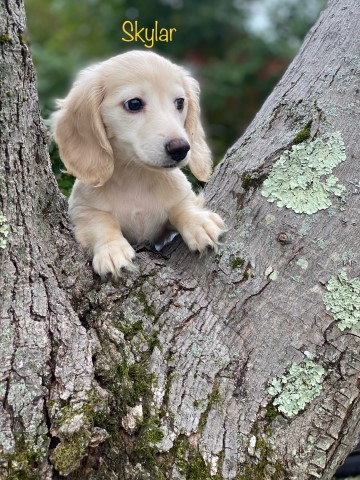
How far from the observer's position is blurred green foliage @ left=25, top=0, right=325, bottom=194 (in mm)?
16578

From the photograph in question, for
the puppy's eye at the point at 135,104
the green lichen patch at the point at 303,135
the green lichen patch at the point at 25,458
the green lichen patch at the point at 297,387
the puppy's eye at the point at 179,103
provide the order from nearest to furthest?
1. the green lichen patch at the point at 25,458
2. the green lichen patch at the point at 297,387
3. the green lichen patch at the point at 303,135
4. the puppy's eye at the point at 135,104
5. the puppy's eye at the point at 179,103

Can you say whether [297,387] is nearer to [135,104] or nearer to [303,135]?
[303,135]

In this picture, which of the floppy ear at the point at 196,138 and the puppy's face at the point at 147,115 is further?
the floppy ear at the point at 196,138

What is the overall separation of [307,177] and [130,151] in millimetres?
857

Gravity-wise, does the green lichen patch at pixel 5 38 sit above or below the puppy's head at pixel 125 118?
above

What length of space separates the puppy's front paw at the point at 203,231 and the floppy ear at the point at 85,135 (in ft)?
1.68

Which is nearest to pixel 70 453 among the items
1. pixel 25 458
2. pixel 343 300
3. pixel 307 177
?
pixel 25 458

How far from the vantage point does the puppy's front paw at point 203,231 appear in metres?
2.82

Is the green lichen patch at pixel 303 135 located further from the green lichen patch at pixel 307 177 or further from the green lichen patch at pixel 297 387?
the green lichen patch at pixel 297 387

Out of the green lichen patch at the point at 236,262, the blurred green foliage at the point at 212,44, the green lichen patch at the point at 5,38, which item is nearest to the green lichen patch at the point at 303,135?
the green lichen patch at the point at 236,262

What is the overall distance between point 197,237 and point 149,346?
50 cm

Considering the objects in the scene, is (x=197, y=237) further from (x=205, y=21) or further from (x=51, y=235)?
(x=205, y=21)

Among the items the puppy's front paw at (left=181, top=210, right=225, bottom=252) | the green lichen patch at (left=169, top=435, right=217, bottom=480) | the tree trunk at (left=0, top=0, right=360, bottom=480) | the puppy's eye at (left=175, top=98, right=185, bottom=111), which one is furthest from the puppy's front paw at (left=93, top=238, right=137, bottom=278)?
the puppy's eye at (left=175, top=98, right=185, bottom=111)

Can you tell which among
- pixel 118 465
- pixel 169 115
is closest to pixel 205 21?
pixel 169 115
